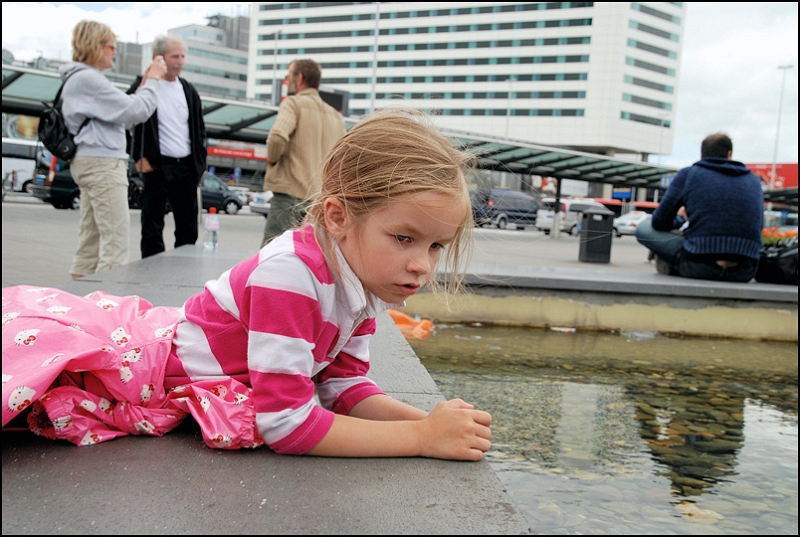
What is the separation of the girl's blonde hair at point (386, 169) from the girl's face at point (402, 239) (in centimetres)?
2

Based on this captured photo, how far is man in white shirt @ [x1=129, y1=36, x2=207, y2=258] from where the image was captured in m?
5.82

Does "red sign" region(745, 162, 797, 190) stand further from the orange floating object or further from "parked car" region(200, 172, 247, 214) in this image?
the orange floating object

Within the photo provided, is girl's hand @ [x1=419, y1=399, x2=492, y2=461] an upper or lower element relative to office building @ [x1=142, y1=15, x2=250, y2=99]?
lower

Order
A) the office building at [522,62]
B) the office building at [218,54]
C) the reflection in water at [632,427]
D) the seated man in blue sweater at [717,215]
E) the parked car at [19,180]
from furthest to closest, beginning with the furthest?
1. the office building at [218,54]
2. the office building at [522,62]
3. the parked car at [19,180]
4. the seated man in blue sweater at [717,215]
5. the reflection in water at [632,427]

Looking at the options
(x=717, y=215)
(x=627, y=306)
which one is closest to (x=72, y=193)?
(x=627, y=306)

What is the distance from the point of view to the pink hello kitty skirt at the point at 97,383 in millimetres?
1618

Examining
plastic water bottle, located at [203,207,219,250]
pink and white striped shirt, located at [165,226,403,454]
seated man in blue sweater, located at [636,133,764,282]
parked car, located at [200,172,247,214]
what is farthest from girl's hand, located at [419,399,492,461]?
parked car, located at [200,172,247,214]

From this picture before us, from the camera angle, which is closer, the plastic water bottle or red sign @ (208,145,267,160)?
the plastic water bottle

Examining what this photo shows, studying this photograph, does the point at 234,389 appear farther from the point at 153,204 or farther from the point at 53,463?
the point at 153,204

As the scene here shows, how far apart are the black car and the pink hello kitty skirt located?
586 inches

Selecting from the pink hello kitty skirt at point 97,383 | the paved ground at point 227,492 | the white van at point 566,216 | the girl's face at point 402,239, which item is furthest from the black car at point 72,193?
the girl's face at point 402,239

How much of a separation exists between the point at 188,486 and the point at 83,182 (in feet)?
13.4

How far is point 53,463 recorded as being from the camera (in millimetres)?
1544

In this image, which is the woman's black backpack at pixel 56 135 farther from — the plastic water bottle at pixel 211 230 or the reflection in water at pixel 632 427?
the reflection in water at pixel 632 427
